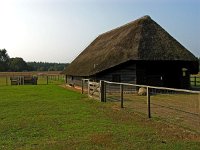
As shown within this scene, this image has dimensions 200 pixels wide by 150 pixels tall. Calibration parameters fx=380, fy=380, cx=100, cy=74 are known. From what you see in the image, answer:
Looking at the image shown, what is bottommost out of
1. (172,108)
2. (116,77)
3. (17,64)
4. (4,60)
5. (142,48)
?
(172,108)

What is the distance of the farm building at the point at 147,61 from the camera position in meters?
30.1

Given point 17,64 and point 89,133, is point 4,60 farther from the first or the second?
point 89,133

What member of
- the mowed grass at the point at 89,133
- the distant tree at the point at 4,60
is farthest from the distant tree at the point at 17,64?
the mowed grass at the point at 89,133

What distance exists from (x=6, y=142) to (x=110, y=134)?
2.74 metres

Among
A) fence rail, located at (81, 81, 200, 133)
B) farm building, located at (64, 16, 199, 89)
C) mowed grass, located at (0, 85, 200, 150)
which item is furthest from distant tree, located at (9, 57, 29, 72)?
mowed grass, located at (0, 85, 200, 150)

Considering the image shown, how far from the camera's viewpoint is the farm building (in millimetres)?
30141

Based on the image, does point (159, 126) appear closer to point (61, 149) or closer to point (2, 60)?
point (61, 149)

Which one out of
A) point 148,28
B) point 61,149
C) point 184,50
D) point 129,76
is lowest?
point 61,149

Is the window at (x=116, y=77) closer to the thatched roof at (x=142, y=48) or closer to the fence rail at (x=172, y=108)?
the thatched roof at (x=142, y=48)

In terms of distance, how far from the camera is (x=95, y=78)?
3247cm

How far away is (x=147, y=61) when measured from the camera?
29922 mm

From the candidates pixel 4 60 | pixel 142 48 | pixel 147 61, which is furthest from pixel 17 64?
pixel 147 61

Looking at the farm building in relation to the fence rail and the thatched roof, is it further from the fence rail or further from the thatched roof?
the fence rail

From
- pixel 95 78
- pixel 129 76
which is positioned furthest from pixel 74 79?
pixel 129 76
